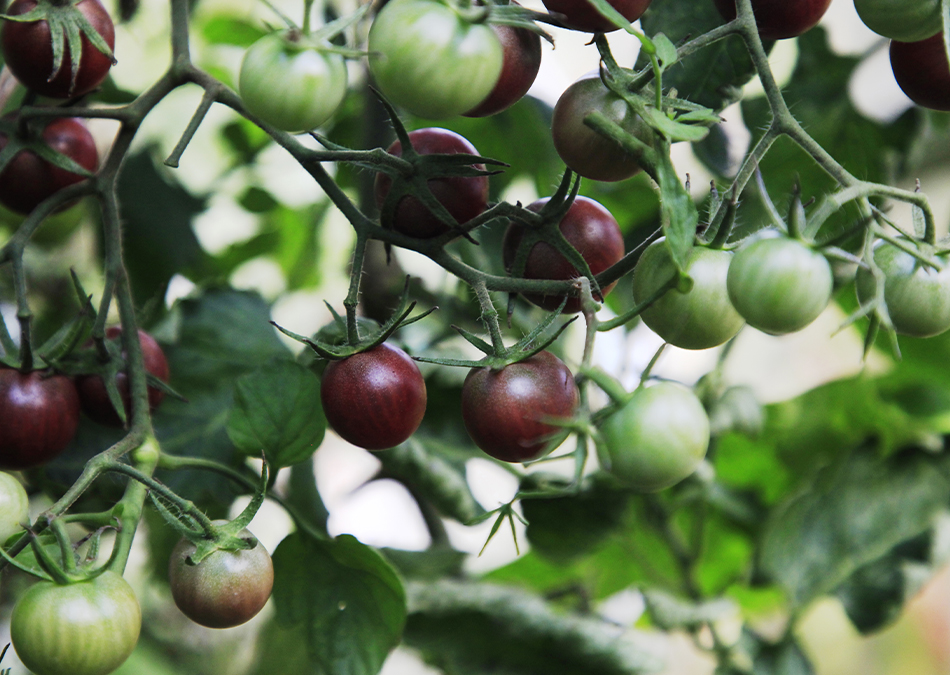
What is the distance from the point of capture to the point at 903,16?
0.27 metres

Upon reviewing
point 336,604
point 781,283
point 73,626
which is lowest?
point 336,604

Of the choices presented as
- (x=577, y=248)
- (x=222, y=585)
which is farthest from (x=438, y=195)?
(x=222, y=585)

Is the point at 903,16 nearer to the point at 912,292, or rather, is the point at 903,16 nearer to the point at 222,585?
the point at 912,292

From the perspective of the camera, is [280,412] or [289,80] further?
[280,412]

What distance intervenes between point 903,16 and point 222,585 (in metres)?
0.29

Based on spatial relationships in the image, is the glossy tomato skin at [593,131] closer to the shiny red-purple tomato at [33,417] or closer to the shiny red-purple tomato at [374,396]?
the shiny red-purple tomato at [374,396]

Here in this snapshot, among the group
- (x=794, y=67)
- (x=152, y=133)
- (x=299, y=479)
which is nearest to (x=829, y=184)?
(x=794, y=67)

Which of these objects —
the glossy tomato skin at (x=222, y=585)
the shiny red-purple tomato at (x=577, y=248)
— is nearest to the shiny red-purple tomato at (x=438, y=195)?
the shiny red-purple tomato at (x=577, y=248)

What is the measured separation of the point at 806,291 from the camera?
0.78 feet

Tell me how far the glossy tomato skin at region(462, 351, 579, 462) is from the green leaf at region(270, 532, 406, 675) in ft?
0.40

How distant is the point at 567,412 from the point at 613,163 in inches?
3.3

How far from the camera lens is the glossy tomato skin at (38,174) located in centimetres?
38

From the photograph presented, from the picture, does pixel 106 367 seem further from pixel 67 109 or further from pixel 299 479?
pixel 299 479

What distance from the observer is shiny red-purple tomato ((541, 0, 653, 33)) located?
258mm
